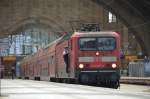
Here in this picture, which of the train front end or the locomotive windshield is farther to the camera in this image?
the locomotive windshield

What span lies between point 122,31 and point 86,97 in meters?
108

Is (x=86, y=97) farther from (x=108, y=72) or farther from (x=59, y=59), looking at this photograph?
(x=59, y=59)

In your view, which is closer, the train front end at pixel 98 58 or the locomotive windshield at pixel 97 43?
the train front end at pixel 98 58

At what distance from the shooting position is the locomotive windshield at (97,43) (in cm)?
3044

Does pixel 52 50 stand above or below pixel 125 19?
below

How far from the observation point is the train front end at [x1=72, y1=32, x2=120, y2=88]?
29853mm

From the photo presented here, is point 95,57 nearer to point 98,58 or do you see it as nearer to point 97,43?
point 98,58

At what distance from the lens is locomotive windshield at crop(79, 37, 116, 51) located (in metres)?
30.4

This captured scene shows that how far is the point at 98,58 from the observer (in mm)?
30203

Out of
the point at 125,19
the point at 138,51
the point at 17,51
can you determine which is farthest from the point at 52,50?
the point at 17,51

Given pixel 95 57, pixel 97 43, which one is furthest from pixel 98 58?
pixel 97 43

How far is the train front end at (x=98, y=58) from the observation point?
97.9 feet

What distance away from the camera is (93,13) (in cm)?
12781

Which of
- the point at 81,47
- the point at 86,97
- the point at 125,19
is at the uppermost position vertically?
the point at 125,19
